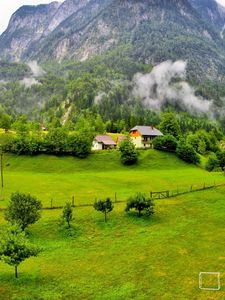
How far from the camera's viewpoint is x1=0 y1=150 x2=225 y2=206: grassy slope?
101 m

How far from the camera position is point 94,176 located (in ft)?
405

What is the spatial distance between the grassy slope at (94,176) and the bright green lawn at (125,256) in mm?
16114

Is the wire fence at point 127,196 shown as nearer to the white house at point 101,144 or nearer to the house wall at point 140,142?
the house wall at point 140,142

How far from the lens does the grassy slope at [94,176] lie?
101469mm

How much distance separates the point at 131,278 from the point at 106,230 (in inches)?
807

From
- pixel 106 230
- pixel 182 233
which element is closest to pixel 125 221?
pixel 106 230

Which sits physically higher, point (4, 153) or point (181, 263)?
point (4, 153)

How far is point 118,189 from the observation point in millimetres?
104812

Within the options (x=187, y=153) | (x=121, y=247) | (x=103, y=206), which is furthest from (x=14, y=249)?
(x=187, y=153)

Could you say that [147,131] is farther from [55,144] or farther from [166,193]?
[166,193]

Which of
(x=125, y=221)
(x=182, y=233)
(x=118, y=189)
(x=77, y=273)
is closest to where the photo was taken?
(x=77, y=273)

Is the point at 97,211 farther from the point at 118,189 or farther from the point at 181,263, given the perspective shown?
the point at 181,263

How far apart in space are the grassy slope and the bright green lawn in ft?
52.9

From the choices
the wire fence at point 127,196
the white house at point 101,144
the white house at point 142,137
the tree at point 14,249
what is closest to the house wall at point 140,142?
the white house at point 142,137
